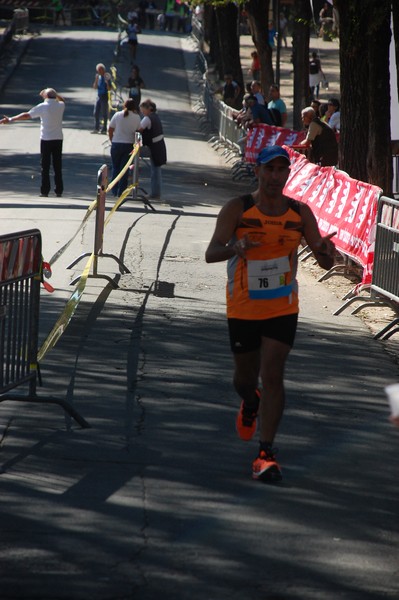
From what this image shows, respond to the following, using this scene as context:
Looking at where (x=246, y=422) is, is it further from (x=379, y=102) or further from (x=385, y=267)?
(x=379, y=102)

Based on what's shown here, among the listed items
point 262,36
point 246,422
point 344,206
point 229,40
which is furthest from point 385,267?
point 229,40

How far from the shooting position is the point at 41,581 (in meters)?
5.24

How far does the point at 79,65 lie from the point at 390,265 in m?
47.1

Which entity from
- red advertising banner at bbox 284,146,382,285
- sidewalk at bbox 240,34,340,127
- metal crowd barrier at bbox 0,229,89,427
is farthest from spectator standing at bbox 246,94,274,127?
metal crowd barrier at bbox 0,229,89,427

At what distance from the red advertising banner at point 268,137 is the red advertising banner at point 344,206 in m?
7.88

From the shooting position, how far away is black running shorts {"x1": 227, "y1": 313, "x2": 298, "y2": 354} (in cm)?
709

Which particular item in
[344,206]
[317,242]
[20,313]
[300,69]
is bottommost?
[344,206]

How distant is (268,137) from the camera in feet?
88.6

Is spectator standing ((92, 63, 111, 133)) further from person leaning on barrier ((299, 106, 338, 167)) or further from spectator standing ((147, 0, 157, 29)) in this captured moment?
spectator standing ((147, 0, 157, 29))

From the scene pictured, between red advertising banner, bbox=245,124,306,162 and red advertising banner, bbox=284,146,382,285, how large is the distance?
788 cm

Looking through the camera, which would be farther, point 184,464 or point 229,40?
point 229,40

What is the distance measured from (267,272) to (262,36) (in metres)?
31.2

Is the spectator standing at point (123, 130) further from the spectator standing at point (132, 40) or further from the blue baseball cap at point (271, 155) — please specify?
the spectator standing at point (132, 40)

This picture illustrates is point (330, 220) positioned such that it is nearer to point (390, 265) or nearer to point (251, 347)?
point (390, 265)
